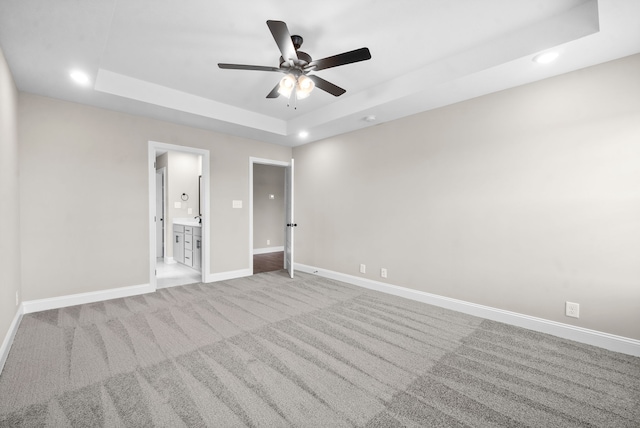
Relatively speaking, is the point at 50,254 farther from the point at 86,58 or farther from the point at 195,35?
the point at 195,35

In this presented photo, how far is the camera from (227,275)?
15.5ft

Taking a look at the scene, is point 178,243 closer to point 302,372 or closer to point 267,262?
point 267,262

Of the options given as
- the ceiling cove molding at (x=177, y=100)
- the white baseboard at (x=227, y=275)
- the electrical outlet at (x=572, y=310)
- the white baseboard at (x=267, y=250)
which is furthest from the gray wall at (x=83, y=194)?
the electrical outlet at (x=572, y=310)

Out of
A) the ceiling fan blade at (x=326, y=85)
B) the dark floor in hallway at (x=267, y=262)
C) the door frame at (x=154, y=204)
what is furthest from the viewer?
the dark floor in hallway at (x=267, y=262)

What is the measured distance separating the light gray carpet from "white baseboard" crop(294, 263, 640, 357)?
0.35 ft

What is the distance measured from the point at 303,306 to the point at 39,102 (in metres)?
3.95

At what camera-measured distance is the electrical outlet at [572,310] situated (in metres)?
2.55

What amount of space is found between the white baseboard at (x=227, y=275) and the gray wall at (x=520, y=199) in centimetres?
213

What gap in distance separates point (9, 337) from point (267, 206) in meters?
5.92

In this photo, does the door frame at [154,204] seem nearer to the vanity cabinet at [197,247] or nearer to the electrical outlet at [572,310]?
the vanity cabinet at [197,247]

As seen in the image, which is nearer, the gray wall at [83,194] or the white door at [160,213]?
the gray wall at [83,194]

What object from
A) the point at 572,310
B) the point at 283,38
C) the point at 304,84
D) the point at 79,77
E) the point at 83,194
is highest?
the point at 79,77

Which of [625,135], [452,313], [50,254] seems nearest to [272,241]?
[50,254]

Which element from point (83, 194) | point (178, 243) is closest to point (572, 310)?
point (83, 194)
